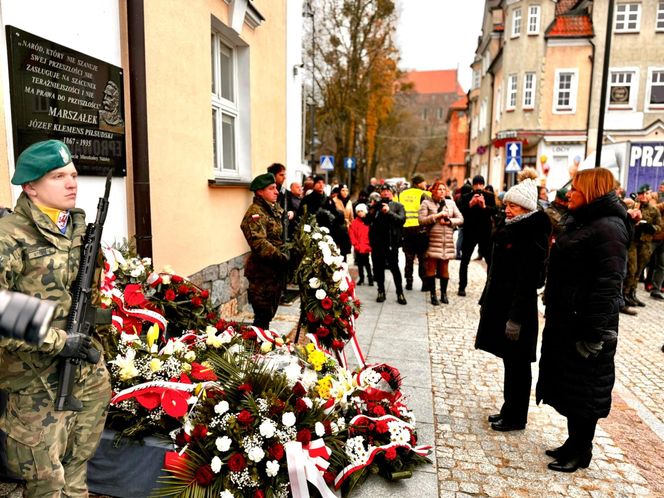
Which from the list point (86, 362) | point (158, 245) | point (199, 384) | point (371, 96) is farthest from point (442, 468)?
point (371, 96)

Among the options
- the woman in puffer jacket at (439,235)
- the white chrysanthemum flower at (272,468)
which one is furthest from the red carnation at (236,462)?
the woman in puffer jacket at (439,235)

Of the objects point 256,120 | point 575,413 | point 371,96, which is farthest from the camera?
point 371,96

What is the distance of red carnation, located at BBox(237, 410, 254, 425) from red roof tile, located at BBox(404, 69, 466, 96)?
95.2 meters

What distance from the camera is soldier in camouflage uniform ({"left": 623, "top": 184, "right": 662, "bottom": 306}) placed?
8.39m

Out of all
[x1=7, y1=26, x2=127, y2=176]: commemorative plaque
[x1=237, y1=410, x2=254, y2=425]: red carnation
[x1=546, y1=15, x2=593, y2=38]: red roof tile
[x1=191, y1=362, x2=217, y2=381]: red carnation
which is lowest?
[x1=237, y1=410, x2=254, y2=425]: red carnation

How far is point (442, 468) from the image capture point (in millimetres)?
3412

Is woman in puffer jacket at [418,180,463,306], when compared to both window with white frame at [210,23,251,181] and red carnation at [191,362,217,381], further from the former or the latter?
red carnation at [191,362,217,381]

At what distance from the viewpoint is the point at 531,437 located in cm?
391

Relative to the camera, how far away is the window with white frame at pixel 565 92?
26.4 metres

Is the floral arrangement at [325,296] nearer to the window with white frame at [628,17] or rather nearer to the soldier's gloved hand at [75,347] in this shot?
the soldier's gloved hand at [75,347]

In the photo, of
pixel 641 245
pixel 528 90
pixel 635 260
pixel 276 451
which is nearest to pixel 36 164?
pixel 276 451

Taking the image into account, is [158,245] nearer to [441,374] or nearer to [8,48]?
[8,48]

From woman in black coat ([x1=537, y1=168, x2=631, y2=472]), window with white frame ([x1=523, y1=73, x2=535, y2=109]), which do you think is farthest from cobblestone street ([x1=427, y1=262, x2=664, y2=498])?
window with white frame ([x1=523, y1=73, x2=535, y2=109])

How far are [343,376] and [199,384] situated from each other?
1.09 metres
